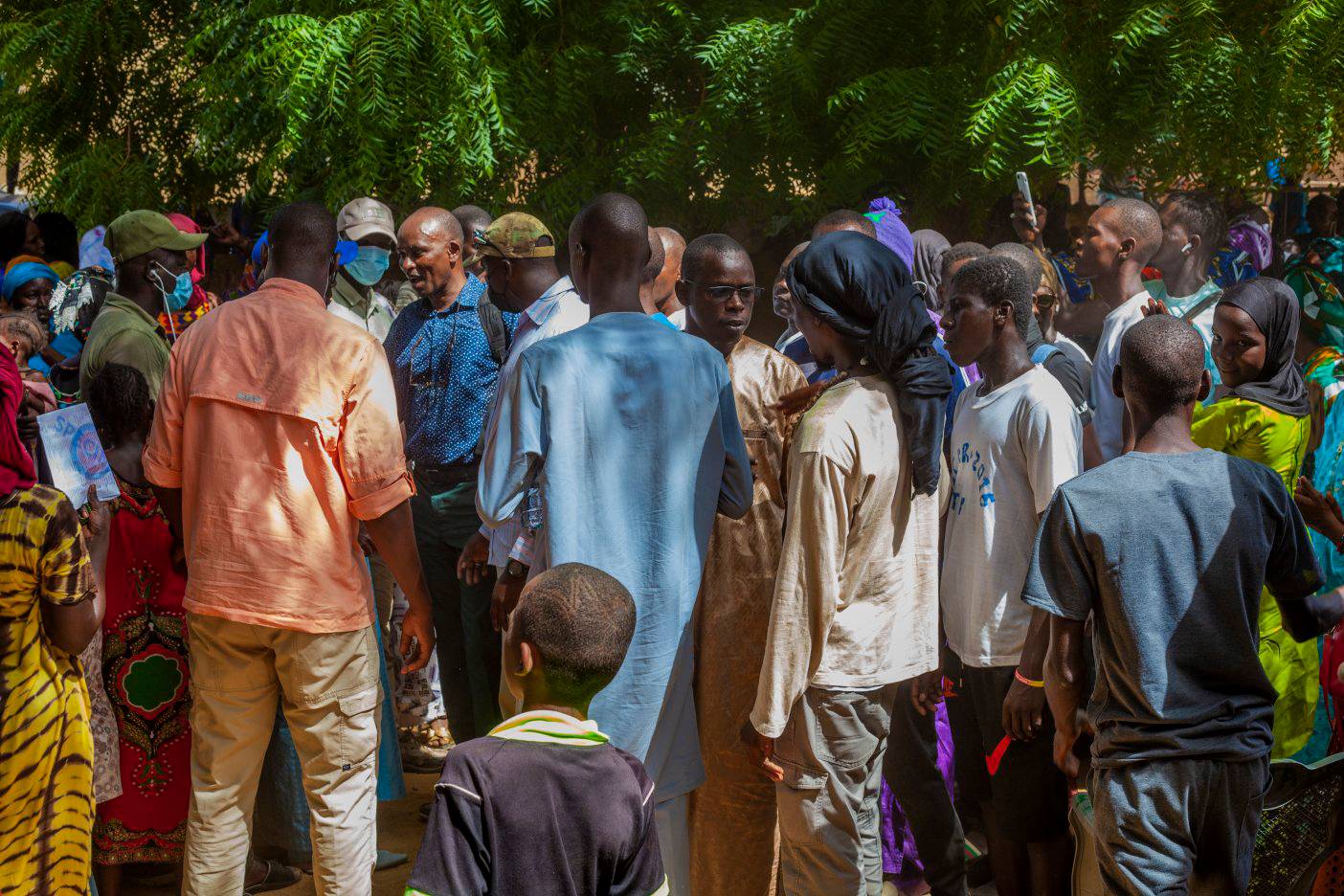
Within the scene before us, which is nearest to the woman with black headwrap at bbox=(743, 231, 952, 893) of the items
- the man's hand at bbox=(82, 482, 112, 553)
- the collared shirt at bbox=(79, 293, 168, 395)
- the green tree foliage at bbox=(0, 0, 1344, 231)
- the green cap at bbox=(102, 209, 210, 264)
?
the man's hand at bbox=(82, 482, 112, 553)

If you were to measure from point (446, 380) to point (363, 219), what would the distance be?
5.27 ft

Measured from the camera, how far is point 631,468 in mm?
3656

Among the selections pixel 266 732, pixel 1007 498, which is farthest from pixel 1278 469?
pixel 266 732

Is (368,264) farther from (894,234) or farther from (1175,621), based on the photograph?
(1175,621)

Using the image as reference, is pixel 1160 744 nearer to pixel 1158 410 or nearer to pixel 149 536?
pixel 1158 410

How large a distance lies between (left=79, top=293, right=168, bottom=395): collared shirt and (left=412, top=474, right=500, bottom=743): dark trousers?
1.13 meters

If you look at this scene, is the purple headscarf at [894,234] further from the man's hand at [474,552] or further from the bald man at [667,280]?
the man's hand at [474,552]

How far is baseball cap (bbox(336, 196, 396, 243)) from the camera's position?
6797 mm

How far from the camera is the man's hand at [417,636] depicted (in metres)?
4.20

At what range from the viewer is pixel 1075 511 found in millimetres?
3180

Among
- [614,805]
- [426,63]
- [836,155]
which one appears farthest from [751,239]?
[614,805]

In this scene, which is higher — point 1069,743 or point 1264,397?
point 1264,397

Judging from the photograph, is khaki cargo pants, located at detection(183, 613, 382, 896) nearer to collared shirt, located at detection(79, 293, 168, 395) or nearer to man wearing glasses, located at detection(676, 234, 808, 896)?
man wearing glasses, located at detection(676, 234, 808, 896)

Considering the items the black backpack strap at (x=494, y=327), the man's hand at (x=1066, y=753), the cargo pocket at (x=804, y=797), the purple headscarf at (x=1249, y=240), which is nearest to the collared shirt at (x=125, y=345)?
the black backpack strap at (x=494, y=327)
